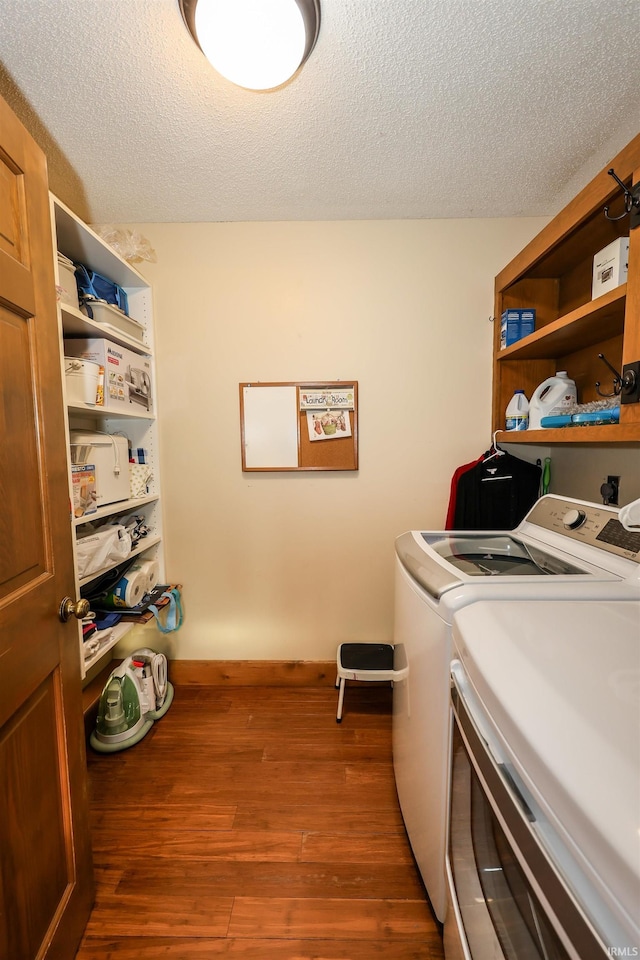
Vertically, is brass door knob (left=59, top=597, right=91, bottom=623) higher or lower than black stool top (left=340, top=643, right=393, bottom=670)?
higher

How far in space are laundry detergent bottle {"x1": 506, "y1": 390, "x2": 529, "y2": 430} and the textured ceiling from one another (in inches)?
35.8

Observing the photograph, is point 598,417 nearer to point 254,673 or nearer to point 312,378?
point 312,378

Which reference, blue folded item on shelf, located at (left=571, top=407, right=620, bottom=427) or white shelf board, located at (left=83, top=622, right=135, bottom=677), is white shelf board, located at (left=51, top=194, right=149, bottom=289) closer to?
white shelf board, located at (left=83, top=622, right=135, bottom=677)

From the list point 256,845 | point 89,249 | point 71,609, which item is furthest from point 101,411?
point 256,845

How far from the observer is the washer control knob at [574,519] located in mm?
1260

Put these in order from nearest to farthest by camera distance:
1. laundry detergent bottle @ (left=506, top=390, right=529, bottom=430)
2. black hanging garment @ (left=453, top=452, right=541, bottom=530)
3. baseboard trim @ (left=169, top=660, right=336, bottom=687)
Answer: laundry detergent bottle @ (left=506, top=390, right=529, bottom=430), black hanging garment @ (left=453, top=452, right=541, bottom=530), baseboard trim @ (left=169, top=660, right=336, bottom=687)

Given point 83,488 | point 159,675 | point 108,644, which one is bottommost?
point 159,675

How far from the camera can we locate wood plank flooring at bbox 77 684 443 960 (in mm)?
1011

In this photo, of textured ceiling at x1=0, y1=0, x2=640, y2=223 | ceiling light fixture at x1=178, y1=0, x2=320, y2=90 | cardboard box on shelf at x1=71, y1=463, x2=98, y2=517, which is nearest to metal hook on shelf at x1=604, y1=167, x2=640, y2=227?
textured ceiling at x1=0, y1=0, x2=640, y2=223

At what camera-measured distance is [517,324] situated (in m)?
1.74

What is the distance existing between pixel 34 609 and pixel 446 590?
100 centimetres

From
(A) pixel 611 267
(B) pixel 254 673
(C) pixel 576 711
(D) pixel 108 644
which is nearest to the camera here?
(C) pixel 576 711

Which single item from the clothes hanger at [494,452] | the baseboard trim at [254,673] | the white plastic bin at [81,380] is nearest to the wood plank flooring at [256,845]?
the baseboard trim at [254,673]

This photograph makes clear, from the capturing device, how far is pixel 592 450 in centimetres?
162
